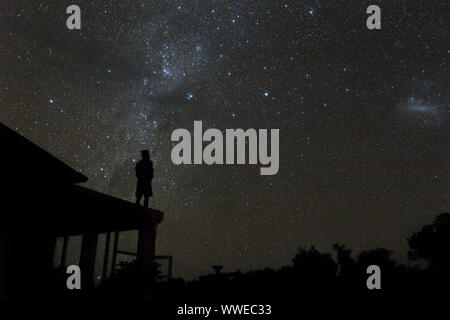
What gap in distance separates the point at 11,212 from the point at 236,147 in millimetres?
5733

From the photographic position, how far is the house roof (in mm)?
6777

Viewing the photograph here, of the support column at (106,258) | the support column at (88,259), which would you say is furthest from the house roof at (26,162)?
the support column at (106,258)

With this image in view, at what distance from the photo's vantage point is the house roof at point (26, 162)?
6777 mm

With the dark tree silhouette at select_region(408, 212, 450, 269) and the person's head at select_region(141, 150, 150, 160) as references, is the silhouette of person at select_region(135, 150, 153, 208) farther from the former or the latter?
the dark tree silhouette at select_region(408, 212, 450, 269)

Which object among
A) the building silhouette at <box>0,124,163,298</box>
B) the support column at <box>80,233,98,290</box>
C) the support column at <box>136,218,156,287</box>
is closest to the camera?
the building silhouette at <box>0,124,163,298</box>

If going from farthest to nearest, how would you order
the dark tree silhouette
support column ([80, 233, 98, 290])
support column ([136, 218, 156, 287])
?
the dark tree silhouette → support column ([80, 233, 98, 290]) → support column ([136, 218, 156, 287])

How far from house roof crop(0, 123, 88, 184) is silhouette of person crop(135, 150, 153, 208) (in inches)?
52.1

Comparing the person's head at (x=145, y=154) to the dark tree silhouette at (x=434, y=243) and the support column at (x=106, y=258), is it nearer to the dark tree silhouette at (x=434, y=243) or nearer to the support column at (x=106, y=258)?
the support column at (x=106, y=258)

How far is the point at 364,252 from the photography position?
35.8 m

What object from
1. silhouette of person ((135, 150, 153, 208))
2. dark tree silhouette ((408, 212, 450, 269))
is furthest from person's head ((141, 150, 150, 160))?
dark tree silhouette ((408, 212, 450, 269))

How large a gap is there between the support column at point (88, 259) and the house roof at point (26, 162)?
2231 millimetres
